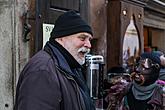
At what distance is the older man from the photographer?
2.34m

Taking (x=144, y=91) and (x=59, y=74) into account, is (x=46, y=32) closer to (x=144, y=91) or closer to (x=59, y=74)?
(x=144, y=91)

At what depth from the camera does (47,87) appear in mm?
2357

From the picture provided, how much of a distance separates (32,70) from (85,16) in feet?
10.7

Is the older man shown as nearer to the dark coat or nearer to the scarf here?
the dark coat

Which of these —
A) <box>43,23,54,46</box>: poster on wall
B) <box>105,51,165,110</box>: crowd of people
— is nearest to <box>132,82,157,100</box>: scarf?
<box>105,51,165,110</box>: crowd of people

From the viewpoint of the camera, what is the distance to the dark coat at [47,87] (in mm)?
2328

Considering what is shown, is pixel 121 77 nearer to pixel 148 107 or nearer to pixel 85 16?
pixel 85 16

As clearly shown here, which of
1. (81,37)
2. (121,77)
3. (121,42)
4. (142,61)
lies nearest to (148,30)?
(121,42)

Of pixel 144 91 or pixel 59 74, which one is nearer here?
pixel 59 74

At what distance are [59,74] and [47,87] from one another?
169 mm

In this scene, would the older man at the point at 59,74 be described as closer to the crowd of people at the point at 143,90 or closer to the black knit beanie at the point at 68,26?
the black knit beanie at the point at 68,26

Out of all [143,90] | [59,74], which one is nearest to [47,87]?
[59,74]

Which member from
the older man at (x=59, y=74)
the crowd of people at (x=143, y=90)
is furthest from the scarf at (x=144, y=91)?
the older man at (x=59, y=74)

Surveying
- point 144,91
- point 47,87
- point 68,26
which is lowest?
point 144,91
